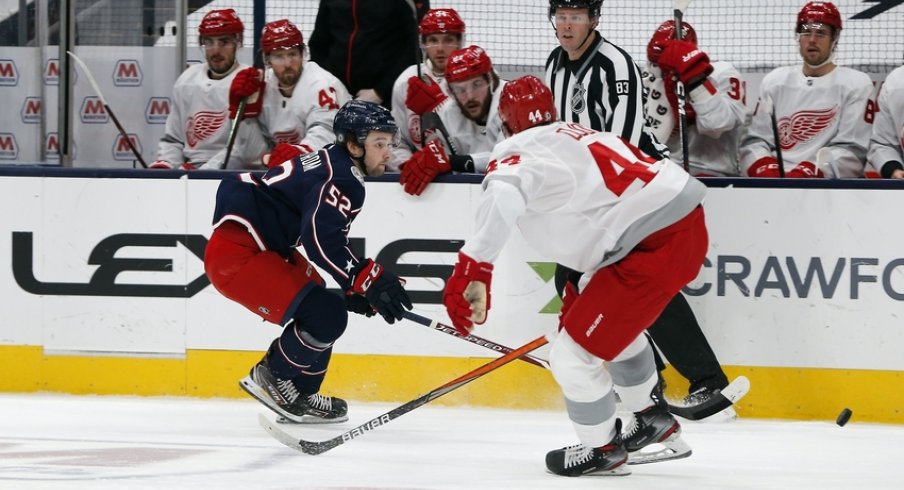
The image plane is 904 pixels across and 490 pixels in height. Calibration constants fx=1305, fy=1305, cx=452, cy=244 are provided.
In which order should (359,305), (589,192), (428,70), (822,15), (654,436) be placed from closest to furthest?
(589,192), (654,436), (359,305), (822,15), (428,70)

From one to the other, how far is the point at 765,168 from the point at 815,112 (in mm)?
369

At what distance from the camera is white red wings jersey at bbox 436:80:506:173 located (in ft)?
16.0

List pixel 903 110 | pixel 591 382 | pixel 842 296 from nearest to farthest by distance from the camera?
pixel 591 382 < pixel 842 296 < pixel 903 110

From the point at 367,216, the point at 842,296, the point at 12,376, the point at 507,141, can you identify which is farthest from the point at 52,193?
the point at 842,296

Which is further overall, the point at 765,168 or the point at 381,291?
the point at 765,168

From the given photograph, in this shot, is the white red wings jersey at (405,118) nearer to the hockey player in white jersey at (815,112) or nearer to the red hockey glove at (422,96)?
the red hockey glove at (422,96)

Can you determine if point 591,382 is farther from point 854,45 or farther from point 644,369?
point 854,45

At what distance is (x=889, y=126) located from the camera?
4.81 meters

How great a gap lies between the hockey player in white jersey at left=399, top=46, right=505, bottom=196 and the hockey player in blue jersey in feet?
1.83

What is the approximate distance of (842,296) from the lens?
443 centimetres

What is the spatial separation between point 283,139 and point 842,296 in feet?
7.24

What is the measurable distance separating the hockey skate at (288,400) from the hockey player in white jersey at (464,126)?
83 cm

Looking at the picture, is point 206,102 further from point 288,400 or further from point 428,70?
point 288,400

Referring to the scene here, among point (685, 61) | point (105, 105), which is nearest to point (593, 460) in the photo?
point (685, 61)
